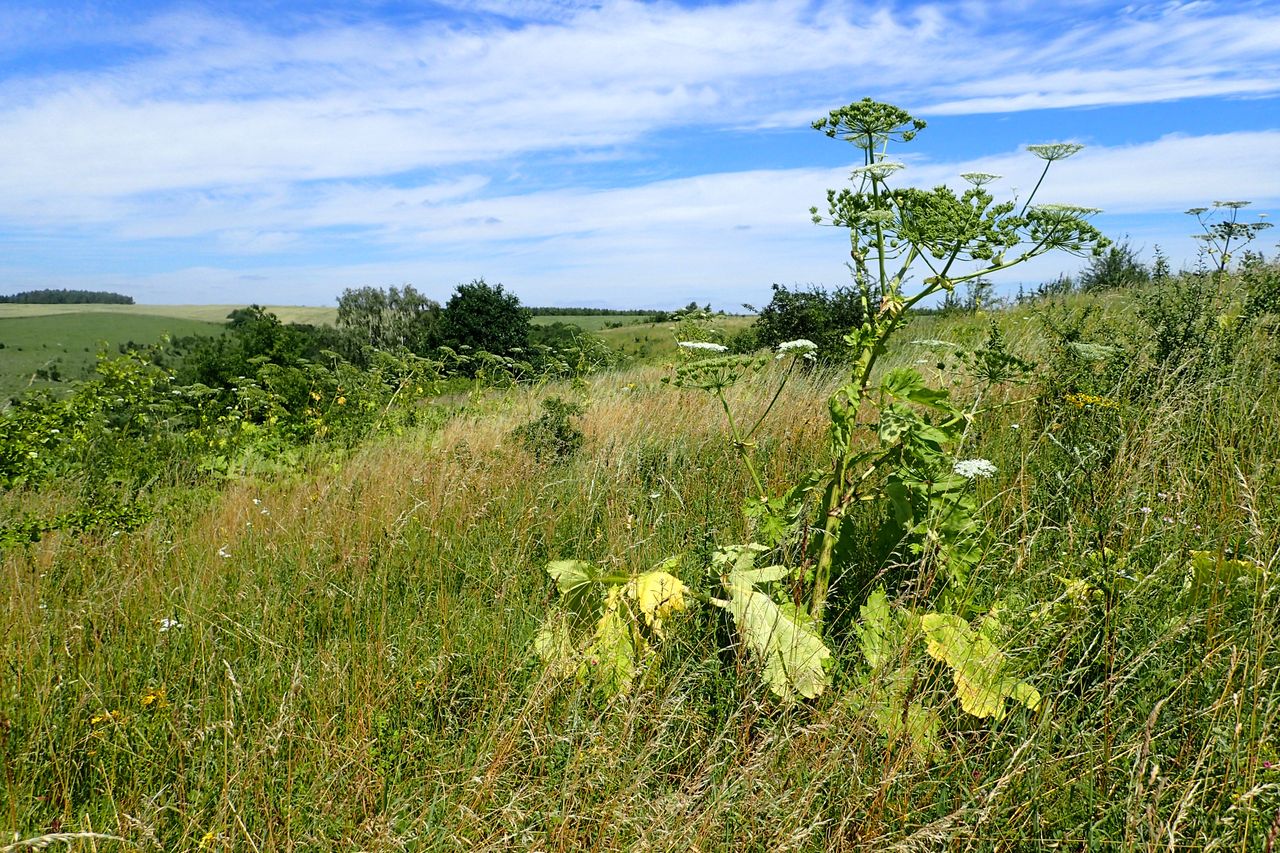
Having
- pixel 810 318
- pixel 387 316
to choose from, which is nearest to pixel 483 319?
pixel 387 316

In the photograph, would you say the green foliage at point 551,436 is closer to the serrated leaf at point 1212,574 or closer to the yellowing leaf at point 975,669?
the yellowing leaf at point 975,669

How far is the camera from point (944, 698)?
2.16m

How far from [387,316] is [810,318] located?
5159cm

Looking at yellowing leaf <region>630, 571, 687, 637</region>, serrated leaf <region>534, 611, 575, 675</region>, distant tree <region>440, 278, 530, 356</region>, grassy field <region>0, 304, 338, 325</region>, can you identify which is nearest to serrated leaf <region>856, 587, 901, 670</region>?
yellowing leaf <region>630, 571, 687, 637</region>

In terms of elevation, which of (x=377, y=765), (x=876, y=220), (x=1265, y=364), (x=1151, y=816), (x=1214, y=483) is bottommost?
(x=377, y=765)

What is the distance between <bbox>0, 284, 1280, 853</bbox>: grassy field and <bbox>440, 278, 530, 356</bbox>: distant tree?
3877 cm

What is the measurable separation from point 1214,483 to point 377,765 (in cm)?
357

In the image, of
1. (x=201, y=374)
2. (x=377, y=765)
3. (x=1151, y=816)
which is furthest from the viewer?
(x=201, y=374)

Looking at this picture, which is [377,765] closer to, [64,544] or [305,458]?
[64,544]

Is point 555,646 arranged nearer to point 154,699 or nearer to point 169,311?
point 154,699

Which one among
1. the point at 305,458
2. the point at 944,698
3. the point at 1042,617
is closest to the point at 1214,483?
the point at 1042,617

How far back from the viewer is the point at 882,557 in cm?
269

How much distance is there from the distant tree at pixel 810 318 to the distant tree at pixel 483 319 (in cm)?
3137

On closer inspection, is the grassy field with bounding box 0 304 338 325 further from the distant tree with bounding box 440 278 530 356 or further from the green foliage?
the green foliage
